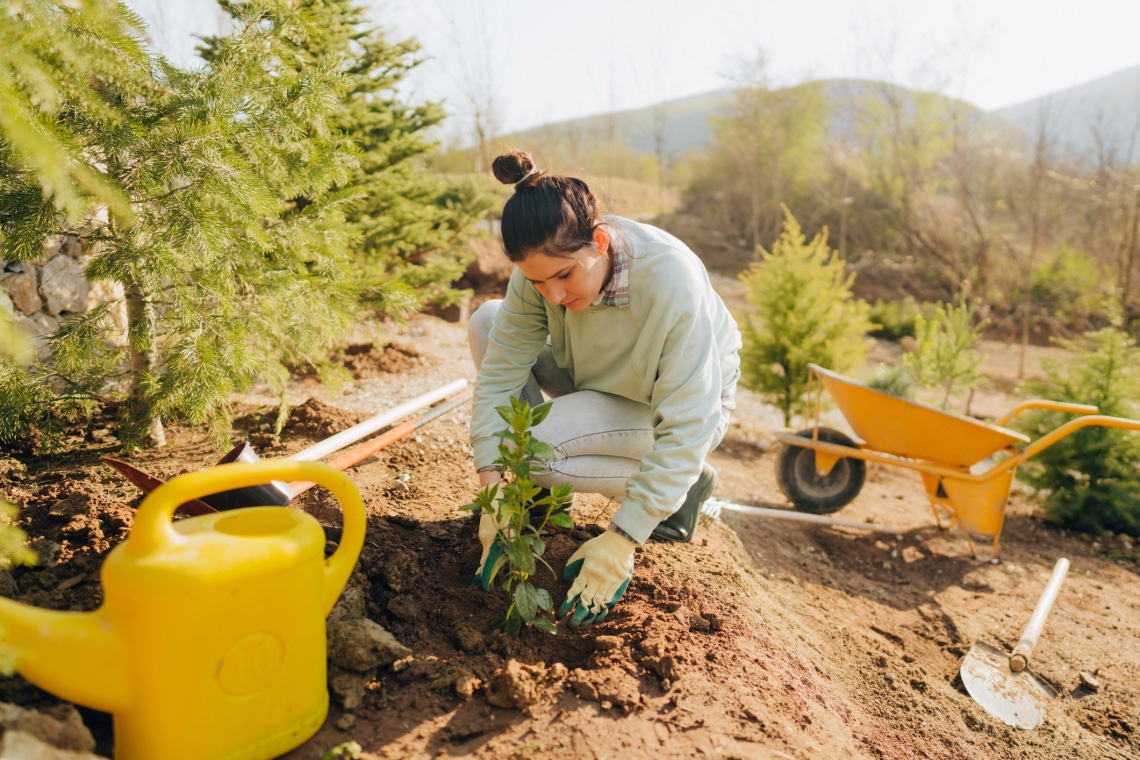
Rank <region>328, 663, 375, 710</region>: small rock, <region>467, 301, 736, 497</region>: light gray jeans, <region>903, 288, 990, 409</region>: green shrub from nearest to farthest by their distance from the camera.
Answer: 1. <region>328, 663, 375, 710</region>: small rock
2. <region>467, 301, 736, 497</region>: light gray jeans
3. <region>903, 288, 990, 409</region>: green shrub

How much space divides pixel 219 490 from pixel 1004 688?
2.46 meters

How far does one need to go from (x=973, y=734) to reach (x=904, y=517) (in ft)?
7.80

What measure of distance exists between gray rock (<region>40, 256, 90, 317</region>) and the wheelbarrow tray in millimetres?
3736

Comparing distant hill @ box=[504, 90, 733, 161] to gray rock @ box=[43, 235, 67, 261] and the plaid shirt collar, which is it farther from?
the plaid shirt collar

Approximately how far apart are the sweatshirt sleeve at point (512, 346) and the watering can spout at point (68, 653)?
1183 millimetres

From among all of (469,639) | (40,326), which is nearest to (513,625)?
(469,639)

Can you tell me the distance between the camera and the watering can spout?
1.14 metres

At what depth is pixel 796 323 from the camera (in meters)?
4.98

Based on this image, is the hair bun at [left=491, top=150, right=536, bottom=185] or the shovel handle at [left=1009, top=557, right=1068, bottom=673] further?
the shovel handle at [left=1009, top=557, right=1068, bottom=673]

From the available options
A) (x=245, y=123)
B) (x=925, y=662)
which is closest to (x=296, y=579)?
(x=245, y=123)

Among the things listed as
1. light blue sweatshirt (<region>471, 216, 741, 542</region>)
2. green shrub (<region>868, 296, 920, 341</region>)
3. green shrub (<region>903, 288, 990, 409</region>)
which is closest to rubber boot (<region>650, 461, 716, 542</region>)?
light blue sweatshirt (<region>471, 216, 741, 542</region>)

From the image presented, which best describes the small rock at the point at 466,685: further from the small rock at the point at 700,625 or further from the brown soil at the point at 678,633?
the small rock at the point at 700,625

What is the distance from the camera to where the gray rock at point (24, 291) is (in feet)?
9.85

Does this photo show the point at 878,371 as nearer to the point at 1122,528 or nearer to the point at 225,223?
the point at 1122,528
